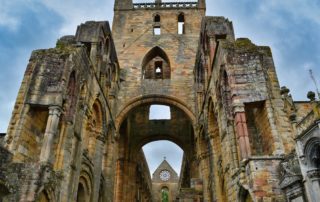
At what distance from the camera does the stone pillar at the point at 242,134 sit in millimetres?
7375

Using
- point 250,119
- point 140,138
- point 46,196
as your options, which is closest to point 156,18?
point 140,138

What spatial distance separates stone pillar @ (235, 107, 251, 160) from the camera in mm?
7375

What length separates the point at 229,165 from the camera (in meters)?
8.73

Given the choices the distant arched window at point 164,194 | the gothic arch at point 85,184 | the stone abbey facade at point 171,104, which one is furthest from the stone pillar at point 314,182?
the distant arched window at point 164,194

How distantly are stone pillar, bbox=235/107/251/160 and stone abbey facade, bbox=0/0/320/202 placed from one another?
3 cm

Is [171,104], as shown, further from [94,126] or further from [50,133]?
[50,133]

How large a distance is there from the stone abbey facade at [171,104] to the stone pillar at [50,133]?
0.08 ft

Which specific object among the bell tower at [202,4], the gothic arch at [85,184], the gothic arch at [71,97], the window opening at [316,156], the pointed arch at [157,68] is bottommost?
the window opening at [316,156]

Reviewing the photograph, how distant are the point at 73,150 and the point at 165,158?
3656cm

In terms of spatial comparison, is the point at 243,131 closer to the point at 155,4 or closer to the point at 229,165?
the point at 229,165

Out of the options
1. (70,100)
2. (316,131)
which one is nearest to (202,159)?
(70,100)

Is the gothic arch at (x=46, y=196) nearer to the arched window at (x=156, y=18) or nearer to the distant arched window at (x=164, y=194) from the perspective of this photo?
the arched window at (x=156, y=18)

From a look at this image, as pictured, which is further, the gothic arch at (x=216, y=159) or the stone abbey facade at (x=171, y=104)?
the gothic arch at (x=216, y=159)

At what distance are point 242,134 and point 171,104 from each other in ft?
28.5
